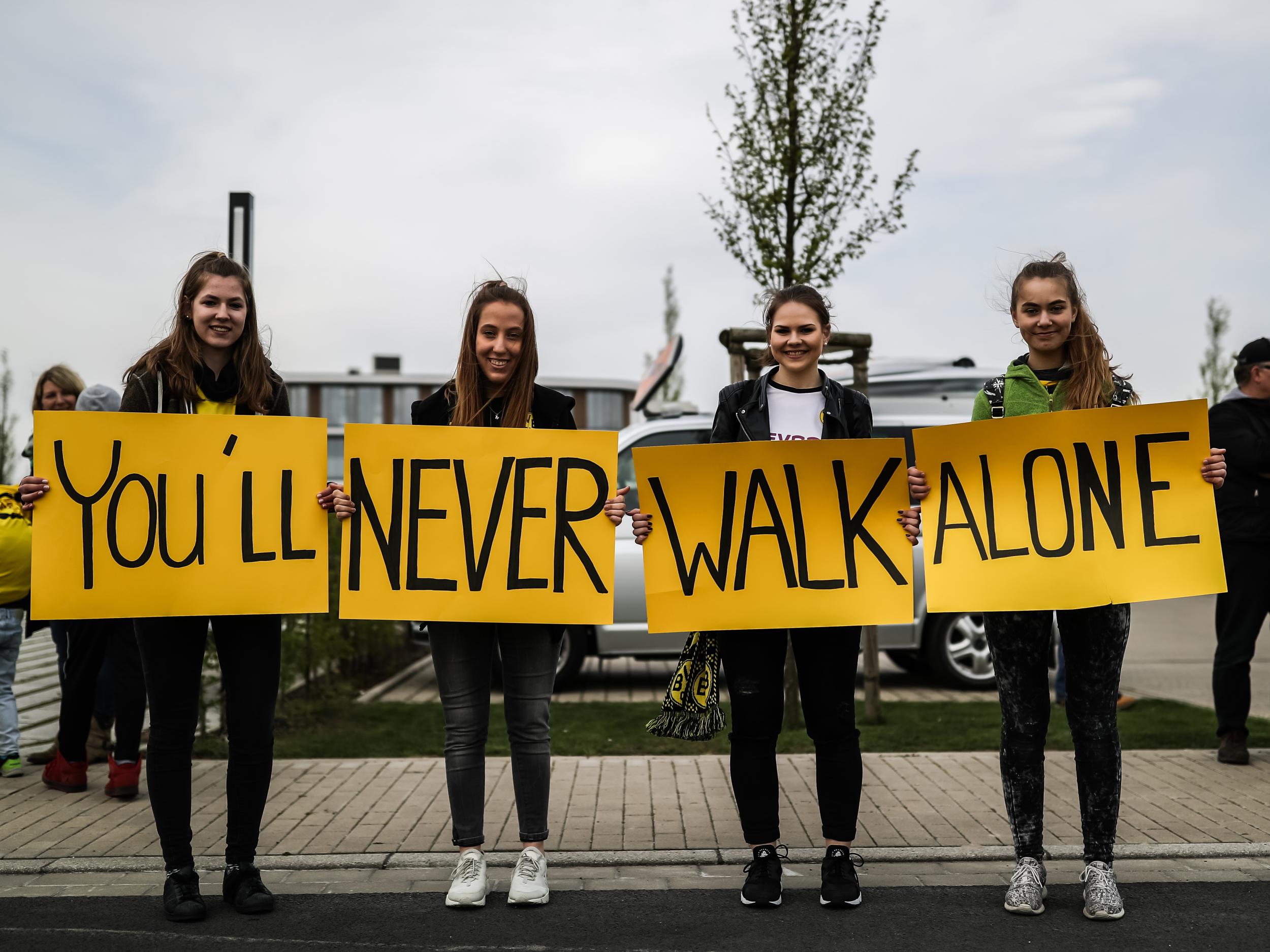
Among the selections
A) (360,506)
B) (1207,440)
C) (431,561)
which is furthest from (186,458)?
(1207,440)

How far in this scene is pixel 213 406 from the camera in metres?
4.10

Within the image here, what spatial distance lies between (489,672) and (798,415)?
138 centimetres

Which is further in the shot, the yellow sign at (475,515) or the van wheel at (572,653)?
the van wheel at (572,653)

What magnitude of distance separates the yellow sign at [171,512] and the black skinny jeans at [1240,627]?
456 cm

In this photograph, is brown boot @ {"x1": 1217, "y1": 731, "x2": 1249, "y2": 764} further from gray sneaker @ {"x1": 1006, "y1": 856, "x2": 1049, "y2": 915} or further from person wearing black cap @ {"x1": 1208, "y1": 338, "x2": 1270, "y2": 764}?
gray sneaker @ {"x1": 1006, "y1": 856, "x2": 1049, "y2": 915}

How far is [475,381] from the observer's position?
4109 mm

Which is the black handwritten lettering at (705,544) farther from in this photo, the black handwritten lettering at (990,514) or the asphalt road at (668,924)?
the asphalt road at (668,924)

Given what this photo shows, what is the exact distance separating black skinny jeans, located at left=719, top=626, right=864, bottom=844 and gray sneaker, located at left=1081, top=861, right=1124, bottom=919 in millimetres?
737

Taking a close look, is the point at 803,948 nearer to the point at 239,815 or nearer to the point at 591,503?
the point at 591,503

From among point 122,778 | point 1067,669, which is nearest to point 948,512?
point 1067,669

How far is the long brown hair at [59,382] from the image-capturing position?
575 cm

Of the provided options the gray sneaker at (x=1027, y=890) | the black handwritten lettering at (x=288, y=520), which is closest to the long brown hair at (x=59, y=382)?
the black handwritten lettering at (x=288, y=520)

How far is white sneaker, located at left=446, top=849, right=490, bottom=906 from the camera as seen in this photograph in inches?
154

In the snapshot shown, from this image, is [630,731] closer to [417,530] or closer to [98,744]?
[98,744]
